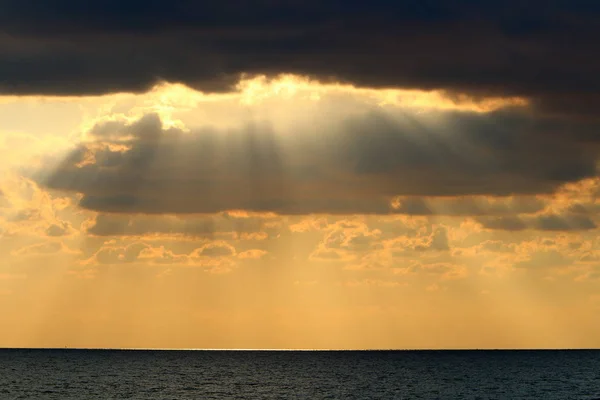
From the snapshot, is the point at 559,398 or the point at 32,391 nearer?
the point at 559,398

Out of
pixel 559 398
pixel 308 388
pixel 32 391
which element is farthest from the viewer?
pixel 308 388

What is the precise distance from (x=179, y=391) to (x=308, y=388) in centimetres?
2380

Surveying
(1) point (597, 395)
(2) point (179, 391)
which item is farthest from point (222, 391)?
(1) point (597, 395)

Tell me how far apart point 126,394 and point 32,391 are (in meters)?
17.2

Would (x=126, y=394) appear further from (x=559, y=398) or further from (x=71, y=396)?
(x=559, y=398)

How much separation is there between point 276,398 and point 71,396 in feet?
99.8

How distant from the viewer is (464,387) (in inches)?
7805

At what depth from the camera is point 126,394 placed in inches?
6875

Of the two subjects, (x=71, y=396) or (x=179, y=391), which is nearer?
(x=71, y=396)

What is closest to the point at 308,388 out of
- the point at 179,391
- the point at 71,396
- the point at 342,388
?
the point at 342,388

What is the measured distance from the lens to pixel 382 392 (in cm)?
18300

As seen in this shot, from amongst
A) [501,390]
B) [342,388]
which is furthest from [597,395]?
[342,388]

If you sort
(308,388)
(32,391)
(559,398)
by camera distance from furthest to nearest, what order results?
1. (308,388)
2. (32,391)
3. (559,398)

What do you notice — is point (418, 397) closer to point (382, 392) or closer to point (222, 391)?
point (382, 392)
